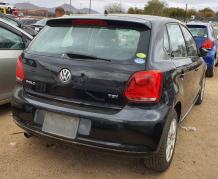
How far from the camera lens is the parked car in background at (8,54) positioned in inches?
195

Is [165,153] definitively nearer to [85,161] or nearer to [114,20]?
[85,161]

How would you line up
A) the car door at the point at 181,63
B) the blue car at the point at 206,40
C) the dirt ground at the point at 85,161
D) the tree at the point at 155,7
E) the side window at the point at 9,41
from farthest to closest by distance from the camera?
the tree at the point at 155,7, the blue car at the point at 206,40, the side window at the point at 9,41, the car door at the point at 181,63, the dirt ground at the point at 85,161

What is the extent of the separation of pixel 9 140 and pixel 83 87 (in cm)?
166

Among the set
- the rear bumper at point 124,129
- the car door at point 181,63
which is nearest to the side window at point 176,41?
the car door at point 181,63

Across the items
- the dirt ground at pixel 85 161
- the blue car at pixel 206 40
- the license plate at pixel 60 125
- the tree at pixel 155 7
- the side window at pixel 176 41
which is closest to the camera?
the license plate at pixel 60 125

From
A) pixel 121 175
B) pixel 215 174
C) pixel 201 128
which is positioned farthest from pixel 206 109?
pixel 121 175

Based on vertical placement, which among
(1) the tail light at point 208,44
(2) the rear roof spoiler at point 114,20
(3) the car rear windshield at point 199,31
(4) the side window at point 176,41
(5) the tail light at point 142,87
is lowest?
(1) the tail light at point 208,44

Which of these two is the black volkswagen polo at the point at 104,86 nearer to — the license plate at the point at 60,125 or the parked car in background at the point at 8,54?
the license plate at the point at 60,125

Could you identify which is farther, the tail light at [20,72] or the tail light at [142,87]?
the tail light at [20,72]

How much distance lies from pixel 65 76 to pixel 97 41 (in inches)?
18.5

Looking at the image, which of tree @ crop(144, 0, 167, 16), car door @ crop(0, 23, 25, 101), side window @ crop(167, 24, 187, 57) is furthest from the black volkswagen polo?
tree @ crop(144, 0, 167, 16)

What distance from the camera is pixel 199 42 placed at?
9.58 metres

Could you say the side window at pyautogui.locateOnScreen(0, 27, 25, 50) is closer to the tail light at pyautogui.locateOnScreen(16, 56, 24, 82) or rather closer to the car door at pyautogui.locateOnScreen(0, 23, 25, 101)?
the car door at pyautogui.locateOnScreen(0, 23, 25, 101)

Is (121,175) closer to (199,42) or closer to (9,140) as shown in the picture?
(9,140)
